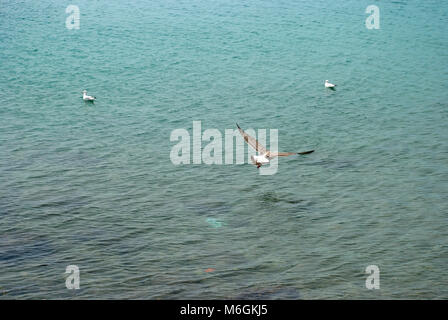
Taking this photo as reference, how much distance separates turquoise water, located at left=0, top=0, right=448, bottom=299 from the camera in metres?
23.1

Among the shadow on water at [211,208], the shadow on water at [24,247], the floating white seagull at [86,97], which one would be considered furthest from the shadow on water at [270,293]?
the floating white seagull at [86,97]

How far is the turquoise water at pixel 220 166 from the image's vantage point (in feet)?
75.9

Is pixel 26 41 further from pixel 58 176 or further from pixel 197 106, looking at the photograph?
pixel 58 176

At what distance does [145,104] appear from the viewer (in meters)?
41.2

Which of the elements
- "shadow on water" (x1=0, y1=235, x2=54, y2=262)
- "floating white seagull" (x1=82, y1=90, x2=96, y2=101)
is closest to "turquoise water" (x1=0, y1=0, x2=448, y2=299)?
"shadow on water" (x1=0, y1=235, x2=54, y2=262)

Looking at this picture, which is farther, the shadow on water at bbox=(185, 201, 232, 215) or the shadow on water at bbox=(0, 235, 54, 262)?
the shadow on water at bbox=(185, 201, 232, 215)

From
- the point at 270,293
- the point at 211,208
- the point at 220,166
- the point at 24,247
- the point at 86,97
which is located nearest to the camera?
the point at 270,293

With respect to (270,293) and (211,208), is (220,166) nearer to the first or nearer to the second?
(211,208)

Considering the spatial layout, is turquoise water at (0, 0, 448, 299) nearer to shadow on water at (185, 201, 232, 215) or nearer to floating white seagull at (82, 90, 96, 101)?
shadow on water at (185, 201, 232, 215)

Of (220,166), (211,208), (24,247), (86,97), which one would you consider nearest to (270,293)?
(211,208)

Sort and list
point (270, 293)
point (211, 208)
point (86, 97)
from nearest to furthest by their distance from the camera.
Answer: point (270, 293) → point (211, 208) → point (86, 97)

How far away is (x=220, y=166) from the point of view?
32562mm

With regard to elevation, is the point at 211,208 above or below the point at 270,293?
above

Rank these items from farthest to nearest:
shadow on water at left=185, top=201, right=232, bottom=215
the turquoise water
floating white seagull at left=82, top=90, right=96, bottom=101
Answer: floating white seagull at left=82, top=90, right=96, bottom=101 → shadow on water at left=185, top=201, right=232, bottom=215 → the turquoise water
